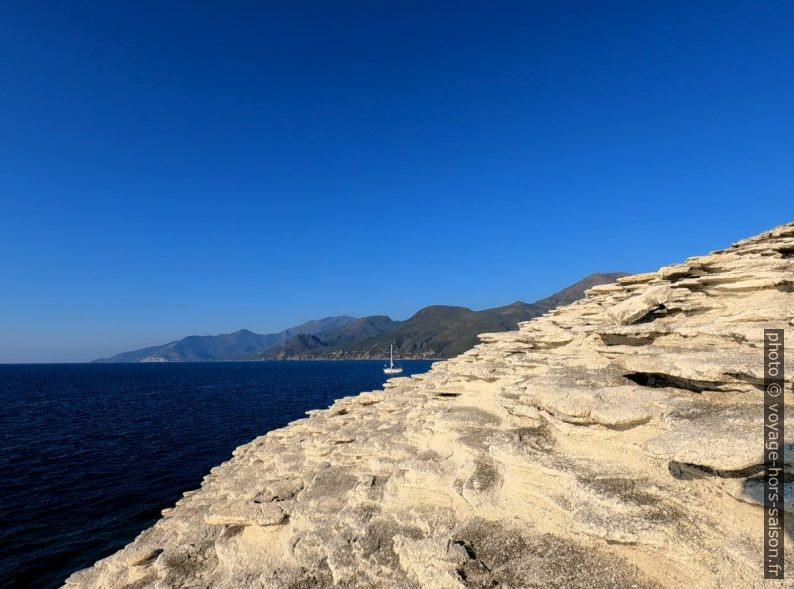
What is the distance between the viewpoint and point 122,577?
14.9 m

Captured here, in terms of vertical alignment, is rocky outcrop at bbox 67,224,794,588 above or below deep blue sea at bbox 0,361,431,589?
above

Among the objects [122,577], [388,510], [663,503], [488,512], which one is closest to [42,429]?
[122,577]

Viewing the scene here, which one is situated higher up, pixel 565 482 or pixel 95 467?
pixel 565 482

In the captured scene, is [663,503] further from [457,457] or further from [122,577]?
[122,577]

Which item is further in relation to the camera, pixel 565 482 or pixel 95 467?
pixel 95 467

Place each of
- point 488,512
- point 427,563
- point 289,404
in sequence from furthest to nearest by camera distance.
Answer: point 289,404, point 488,512, point 427,563

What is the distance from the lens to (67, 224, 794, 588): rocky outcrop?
30.2 feet

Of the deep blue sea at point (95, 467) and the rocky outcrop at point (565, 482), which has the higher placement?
the rocky outcrop at point (565, 482)

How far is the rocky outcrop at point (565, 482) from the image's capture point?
362 inches

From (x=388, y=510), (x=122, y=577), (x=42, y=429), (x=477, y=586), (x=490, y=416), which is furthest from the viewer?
(x=42, y=429)

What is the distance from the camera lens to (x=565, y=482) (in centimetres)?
1129

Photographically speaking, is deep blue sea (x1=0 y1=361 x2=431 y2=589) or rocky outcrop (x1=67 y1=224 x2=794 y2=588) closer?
rocky outcrop (x1=67 y1=224 x2=794 y2=588)

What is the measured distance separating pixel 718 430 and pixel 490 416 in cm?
866

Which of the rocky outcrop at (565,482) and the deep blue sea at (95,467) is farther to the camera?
the deep blue sea at (95,467)
